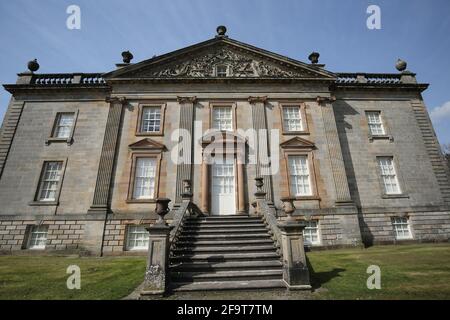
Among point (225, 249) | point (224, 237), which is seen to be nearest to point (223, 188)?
point (224, 237)

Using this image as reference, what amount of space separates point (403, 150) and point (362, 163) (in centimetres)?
312

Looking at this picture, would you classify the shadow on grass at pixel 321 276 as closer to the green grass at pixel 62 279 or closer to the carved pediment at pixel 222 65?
the green grass at pixel 62 279

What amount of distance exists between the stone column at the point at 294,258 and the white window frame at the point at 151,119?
34.7 ft

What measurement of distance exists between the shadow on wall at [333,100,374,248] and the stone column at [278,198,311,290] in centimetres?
873

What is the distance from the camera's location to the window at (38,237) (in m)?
12.6

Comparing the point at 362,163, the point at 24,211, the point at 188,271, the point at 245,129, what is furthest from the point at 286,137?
the point at 24,211

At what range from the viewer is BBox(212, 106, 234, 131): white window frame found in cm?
1476

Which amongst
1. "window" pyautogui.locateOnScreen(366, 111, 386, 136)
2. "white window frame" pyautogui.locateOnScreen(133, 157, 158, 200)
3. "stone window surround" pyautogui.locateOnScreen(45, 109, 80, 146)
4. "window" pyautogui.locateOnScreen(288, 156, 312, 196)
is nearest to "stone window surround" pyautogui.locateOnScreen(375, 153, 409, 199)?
"window" pyautogui.locateOnScreen(366, 111, 386, 136)

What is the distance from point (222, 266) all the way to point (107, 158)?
10.1 meters

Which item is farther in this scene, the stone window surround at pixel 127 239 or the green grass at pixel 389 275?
the stone window surround at pixel 127 239

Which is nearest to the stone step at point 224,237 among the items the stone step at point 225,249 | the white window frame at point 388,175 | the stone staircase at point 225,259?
the stone staircase at point 225,259

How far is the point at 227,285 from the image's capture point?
6.26 meters

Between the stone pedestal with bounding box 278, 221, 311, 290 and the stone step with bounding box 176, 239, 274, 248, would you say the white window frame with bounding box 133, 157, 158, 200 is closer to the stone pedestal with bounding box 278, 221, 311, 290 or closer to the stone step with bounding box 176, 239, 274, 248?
the stone step with bounding box 176, 239, 274, 248

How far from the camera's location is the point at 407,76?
55.1 feet
